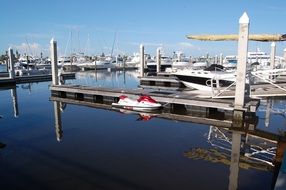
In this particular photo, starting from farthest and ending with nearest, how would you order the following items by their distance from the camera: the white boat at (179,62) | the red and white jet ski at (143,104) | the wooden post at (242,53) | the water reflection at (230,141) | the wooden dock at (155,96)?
the white boat at (179,62)
the red and white jet ski at (143,104)
the wooden dock at (155,96)
the wooden post at (242,53)
the water reflection at (230,141)

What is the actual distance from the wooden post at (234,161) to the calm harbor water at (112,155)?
0.38ft

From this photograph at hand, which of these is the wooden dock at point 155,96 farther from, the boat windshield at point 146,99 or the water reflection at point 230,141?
the boat windshield at point 146,99

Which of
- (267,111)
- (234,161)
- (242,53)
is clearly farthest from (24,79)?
(234,161)

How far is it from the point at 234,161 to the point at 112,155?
398 cm

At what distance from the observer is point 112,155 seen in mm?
9906

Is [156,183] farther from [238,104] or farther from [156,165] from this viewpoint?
[238,104]

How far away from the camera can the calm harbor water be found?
7746mm

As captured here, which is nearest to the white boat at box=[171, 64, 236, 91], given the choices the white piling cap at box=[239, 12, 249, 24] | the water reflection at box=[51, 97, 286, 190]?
the water reflection at box=[51, 97, 286, 190]

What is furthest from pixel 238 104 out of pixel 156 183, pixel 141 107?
pixel 156 183

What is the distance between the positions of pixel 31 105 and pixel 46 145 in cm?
1109

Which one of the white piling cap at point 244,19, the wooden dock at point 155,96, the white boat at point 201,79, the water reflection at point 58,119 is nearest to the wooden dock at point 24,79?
the wooden dock at point 155,96

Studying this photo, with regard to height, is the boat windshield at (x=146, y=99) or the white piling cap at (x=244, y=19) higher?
the white piling cap at (x=244, y=19)

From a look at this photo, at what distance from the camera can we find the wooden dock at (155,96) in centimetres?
1507

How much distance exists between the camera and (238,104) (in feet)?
46.8
